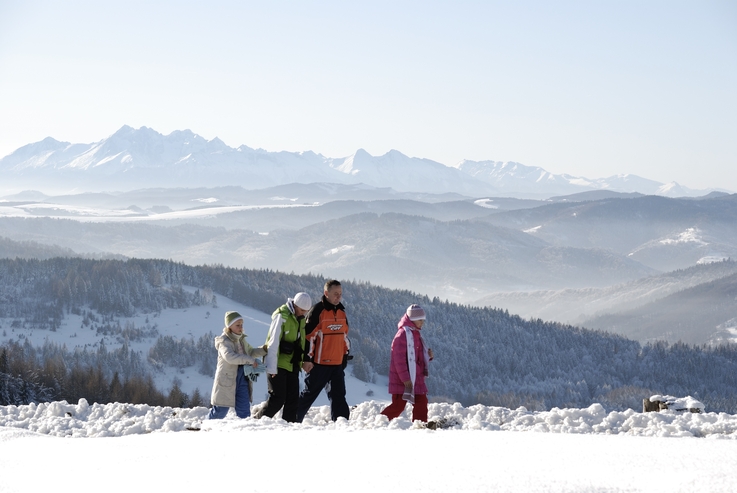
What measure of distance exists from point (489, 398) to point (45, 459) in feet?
394

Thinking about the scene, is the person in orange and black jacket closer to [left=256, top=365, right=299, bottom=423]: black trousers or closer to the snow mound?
[left=256, top=365, right=299, bottom=423]: black trousers

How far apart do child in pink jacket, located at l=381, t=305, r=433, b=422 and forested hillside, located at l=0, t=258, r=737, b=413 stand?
354ft

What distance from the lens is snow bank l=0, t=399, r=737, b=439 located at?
11203 millimetres

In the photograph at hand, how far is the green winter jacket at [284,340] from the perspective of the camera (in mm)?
12359

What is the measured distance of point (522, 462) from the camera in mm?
8039

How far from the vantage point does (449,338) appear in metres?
148

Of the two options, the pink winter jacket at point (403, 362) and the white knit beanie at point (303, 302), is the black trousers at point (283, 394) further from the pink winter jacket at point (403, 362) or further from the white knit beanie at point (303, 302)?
the pink winter jacket at point (403, 362)

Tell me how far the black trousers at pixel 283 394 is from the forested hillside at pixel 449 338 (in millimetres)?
107258

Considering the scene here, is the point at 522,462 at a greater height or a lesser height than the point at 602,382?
greater

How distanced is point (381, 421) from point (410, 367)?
1.19 meters

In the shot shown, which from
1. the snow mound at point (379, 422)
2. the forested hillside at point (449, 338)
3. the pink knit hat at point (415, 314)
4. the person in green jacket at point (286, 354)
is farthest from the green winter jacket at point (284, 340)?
the forested hillside at point (449, 338)

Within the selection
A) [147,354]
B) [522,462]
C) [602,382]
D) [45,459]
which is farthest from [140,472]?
[602,382]

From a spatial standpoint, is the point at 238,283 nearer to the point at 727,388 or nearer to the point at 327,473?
the point at 727,388

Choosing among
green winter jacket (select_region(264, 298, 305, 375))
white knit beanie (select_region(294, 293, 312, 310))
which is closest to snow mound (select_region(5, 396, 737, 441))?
green winter jacket (select_region(264, 298, 305, 375))
